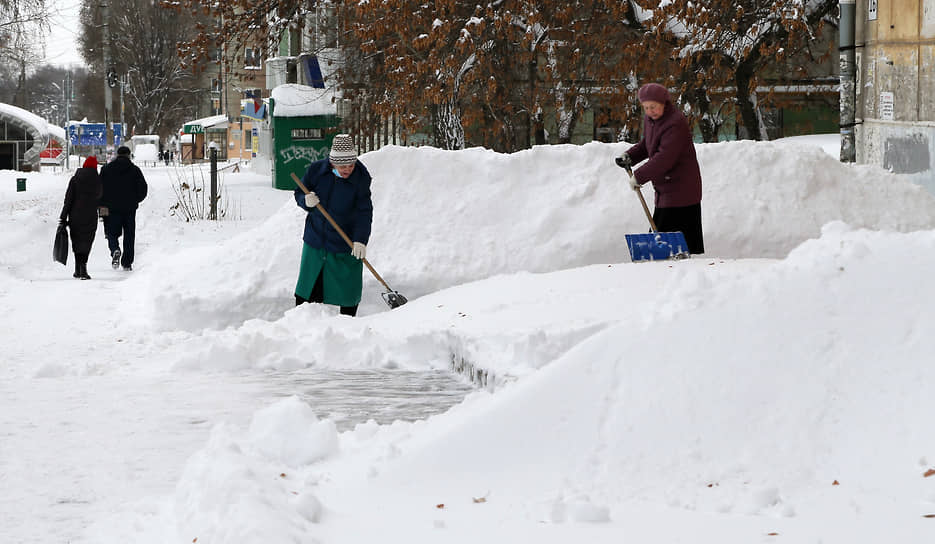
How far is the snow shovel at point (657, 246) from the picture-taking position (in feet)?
28.5

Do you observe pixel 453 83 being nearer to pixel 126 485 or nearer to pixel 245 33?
pixel 245 33

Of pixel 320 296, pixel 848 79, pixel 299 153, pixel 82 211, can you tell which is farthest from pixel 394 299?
pixel 299 153

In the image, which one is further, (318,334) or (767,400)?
(318,334)

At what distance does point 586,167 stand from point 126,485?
6.74 meters

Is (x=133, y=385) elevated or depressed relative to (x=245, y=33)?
depressed

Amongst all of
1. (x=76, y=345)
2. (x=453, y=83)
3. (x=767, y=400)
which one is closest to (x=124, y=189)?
(x=453, y=83)

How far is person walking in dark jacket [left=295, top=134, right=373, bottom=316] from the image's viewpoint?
8906mm

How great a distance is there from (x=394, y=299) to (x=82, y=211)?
5.86 metres

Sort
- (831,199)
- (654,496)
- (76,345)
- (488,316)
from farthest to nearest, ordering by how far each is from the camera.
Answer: (831,199), (76,345), (488,316), (654,496)

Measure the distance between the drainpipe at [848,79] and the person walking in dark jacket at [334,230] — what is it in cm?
722

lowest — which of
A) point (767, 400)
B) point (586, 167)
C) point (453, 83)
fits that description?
point (767, 400)

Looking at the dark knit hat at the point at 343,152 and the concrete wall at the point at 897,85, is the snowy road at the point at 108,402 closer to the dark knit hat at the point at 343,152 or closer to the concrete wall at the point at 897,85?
the dark knit hat at the point at 343,152

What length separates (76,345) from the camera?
29.2ft

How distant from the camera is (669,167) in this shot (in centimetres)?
857
